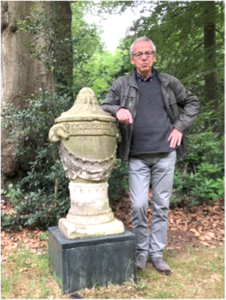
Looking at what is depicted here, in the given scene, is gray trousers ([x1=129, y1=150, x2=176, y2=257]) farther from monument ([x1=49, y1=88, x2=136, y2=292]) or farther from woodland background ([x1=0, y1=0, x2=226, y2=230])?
woodland background ([x1=0, y1=0, x2=226, y2=230])

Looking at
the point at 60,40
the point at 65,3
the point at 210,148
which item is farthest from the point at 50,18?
the point at 210,148

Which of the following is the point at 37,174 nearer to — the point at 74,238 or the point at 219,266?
the point at 74,238

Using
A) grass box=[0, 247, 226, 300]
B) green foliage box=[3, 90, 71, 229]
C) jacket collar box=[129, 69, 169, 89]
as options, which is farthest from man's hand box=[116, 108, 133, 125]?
grass box=[0, 247, 226, 300]

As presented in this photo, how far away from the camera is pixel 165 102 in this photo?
3.18m

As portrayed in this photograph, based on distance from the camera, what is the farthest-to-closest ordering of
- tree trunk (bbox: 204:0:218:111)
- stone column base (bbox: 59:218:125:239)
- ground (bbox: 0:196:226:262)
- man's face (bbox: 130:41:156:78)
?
tree trunk (bbox: 204:0:218:111) → ground (bbox: 0:196:226:262) → man's face (bbox: 130:41:156:78) → stone column base (bbox: 59:218:125:239)

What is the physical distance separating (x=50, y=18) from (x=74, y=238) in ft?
9.69

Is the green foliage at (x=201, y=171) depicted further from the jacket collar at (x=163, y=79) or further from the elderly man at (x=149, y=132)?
the jacket collar at (x=163, y=79)

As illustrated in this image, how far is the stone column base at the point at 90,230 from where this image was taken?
Answer: 2.92 meters

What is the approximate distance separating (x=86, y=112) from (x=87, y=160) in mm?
461

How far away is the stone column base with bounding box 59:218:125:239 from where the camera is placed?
9.57 feet

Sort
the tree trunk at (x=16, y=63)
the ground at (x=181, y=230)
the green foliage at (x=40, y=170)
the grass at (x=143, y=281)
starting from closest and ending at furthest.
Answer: the grass at (x=143, y=281), the ground at (x=181, y=230), the green foliage at (x=40, y=170), the tree trunk at (x=16, y=63)

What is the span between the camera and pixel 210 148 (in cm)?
556

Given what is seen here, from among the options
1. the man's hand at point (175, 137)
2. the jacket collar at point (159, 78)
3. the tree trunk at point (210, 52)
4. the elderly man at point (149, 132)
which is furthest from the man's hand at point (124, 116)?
the tree trunk at point (210, 52)

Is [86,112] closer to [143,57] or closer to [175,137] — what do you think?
[143,57]
